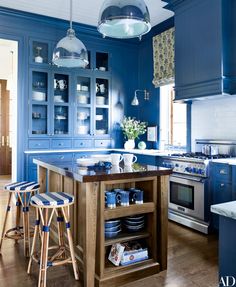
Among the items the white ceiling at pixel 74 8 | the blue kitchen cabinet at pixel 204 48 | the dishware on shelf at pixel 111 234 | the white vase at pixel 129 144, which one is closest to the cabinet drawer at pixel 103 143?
the white vase at pixel 129 144

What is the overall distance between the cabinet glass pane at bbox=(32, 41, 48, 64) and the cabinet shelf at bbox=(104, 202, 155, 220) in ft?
11.2

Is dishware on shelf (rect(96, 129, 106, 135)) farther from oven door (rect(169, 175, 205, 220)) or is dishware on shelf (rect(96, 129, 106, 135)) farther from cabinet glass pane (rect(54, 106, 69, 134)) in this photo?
oven door (rect(169, 175, 205, 220))

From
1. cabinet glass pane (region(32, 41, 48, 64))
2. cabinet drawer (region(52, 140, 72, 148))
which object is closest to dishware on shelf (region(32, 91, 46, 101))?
cabinet glass pane (region(32, 41, 48, 64))

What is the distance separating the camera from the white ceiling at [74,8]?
13.5 feet

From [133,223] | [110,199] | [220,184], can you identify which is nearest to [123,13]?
[110,199]

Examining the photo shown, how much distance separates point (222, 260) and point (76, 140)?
13.5ft

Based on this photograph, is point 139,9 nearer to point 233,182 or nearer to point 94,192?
point 94,192

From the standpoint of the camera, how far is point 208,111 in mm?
4023

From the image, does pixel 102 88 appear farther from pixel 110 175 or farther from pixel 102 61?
pixel 110 175

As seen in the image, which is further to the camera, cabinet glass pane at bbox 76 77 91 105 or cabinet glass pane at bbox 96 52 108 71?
cabinet glass pane at bbox 96 52 108 71

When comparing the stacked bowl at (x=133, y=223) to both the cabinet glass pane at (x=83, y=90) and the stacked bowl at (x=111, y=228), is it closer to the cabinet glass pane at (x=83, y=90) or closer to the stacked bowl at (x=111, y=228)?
the stacked bowl at (x=111, y=228)

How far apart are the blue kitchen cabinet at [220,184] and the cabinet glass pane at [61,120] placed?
2.78 metres

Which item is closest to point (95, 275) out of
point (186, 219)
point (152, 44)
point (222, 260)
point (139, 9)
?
point (222, 260)

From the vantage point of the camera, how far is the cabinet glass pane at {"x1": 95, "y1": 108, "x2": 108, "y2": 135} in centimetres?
535
